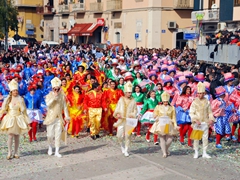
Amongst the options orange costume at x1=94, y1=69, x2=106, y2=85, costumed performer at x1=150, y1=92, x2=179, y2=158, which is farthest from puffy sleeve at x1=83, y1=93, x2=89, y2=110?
orange costume at x1=94, y1=69, x2=106, y2=85

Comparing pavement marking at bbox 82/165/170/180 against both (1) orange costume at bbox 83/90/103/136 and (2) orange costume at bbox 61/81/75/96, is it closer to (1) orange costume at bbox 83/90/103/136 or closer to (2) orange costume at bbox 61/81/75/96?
(1) orange costume at bbox 83/90/103/136

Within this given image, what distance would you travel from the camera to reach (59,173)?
9.28 m

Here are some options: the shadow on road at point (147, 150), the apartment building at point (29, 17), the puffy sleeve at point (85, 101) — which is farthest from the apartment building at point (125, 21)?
the shadow on road at point (147, 150)

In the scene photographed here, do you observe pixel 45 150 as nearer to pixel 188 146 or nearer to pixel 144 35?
pixel 188 146

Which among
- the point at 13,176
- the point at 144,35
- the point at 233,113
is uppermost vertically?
the point at 144,35

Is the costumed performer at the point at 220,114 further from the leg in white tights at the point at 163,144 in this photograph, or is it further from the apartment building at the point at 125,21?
the apartment building at the point at 125,21

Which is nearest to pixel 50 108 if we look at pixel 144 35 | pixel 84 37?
pixel 144 35

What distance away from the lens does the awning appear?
159 feet

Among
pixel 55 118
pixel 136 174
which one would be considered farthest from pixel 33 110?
pixel 136 174

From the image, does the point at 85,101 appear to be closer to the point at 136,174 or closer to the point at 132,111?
the point at 132,111

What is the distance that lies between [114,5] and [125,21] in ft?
7.82

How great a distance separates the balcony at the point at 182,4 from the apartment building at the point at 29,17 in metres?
27.6

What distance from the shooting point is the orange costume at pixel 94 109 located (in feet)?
40.4

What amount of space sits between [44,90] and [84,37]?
Result: 38.4m
